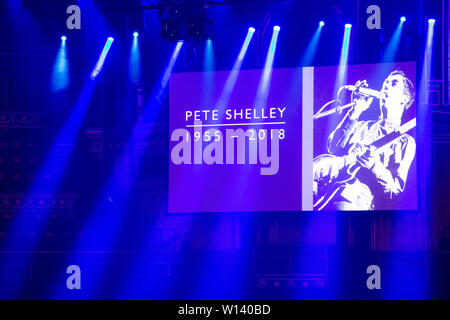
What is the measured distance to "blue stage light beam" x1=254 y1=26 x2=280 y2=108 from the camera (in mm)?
8109

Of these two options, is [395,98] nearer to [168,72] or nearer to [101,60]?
[168,72]

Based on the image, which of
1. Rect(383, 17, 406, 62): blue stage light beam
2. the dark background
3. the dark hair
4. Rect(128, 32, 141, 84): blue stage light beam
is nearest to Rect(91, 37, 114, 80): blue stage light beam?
the dark background

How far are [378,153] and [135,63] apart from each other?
3.45 m

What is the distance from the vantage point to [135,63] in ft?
29.0

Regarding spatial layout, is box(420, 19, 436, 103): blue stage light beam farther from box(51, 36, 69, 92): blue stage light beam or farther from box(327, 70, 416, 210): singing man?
box(51, 36, 69, 92): blue stage light beam

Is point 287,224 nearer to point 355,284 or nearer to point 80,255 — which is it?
point 355,284

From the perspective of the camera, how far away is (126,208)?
28.9 feet

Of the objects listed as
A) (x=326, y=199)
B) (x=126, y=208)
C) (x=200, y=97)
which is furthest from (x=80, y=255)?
(x=326, y=199)

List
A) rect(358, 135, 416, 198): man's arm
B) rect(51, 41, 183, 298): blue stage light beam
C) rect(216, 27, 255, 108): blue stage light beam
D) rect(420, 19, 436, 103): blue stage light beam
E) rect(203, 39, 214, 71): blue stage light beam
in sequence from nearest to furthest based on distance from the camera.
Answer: rect(358, 135, 416, 198): man's arm → rect(420, 19, 436, 103): blue stage light beam → rect(216, 27, 255, 108): blue stage light beam → rect(203, 39, 214, 71): blue stage light beam → rect(51, 41, 183, 298): blue stage light beam

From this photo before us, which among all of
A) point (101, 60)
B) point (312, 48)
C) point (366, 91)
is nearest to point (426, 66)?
point (366, 91)

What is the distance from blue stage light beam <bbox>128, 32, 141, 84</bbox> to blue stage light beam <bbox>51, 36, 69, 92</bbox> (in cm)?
90

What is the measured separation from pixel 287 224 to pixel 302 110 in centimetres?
150

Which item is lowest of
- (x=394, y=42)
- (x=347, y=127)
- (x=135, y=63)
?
(x=347, y=127)
